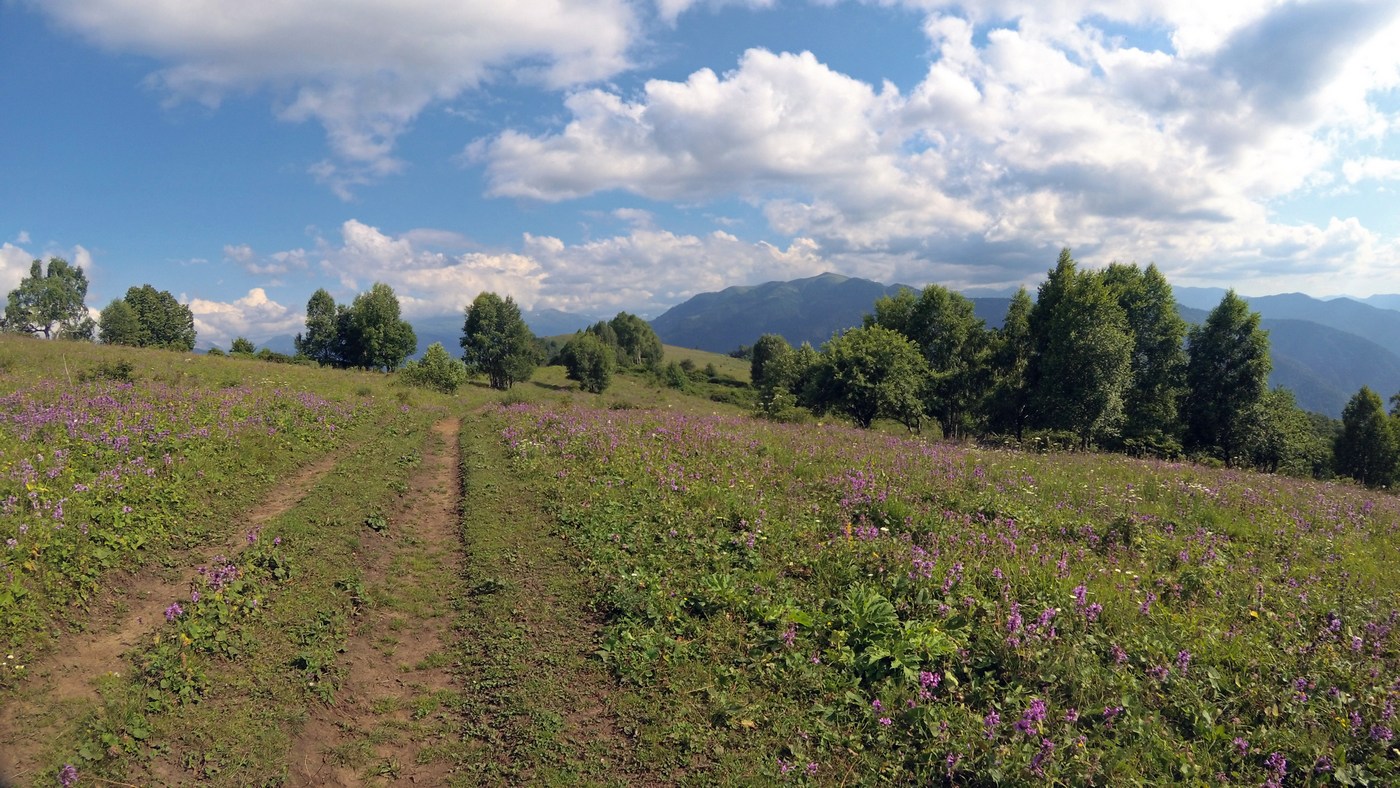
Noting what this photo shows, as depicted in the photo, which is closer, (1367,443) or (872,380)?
(872,380)

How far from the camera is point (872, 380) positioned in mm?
37031

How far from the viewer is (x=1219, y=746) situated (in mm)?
5262

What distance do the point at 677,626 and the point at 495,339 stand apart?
8304 cm

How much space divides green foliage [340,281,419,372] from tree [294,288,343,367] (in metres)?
4.13

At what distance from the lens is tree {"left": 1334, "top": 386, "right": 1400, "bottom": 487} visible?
46.9 metres

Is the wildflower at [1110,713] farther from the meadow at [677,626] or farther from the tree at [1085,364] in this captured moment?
the tree at [1085,364]

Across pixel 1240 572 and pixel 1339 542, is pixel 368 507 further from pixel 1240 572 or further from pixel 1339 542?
pixel 1339 542

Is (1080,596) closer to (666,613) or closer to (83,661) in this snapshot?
(666,613)

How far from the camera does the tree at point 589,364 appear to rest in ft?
328

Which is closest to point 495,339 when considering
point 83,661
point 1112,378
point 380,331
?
point 380,331

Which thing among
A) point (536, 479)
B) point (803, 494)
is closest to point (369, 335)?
point (536, 479)

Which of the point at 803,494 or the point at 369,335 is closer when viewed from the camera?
the point at 803,494

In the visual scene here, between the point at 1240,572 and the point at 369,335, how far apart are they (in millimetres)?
89416

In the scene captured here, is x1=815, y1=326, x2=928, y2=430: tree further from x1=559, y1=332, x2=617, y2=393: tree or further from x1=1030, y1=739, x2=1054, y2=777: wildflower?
x1=559, y1=332, x2=617, y2=393: tree
